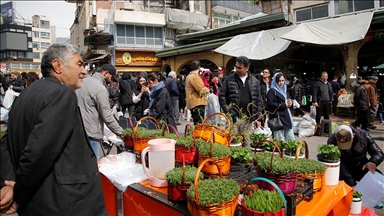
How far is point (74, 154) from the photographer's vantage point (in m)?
1.63

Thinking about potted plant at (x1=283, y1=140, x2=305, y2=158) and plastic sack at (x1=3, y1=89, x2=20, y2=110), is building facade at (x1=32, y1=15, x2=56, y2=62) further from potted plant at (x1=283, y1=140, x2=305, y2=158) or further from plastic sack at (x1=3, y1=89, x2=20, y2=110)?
potted plant at (x1=283, y1=140, x2=305, y2=158)

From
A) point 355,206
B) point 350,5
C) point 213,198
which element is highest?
point 350,5

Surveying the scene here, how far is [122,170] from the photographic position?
2721 mm

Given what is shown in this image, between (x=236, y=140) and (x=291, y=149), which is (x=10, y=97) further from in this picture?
(x=291, y=149)

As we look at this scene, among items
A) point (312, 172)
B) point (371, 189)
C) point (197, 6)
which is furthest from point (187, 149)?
point (197, 6)

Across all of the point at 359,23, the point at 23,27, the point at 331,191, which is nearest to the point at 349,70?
the point at 359,23

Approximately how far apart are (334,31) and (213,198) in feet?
32.5

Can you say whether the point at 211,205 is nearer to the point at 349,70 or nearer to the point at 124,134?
the point at 124,134

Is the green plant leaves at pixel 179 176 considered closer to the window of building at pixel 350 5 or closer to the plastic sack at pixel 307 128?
the plastic sack at pixel 307 128

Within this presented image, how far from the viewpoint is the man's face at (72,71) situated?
70.3 inches

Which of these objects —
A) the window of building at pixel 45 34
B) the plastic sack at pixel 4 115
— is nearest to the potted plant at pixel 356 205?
the plastic sack at pixel 4 115

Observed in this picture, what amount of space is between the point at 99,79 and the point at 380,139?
283 inches

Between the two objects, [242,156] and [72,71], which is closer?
[72,71]

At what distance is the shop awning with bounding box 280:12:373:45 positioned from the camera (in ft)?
29.5
